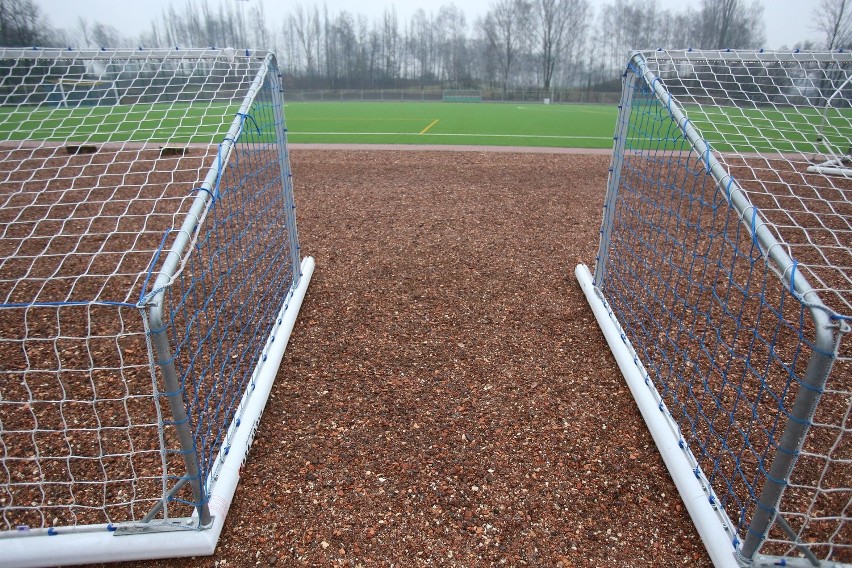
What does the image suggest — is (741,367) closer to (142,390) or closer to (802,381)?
(802,381)

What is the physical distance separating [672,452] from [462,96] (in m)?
47.1

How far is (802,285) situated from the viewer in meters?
2.07

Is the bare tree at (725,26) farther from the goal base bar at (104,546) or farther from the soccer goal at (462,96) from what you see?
the goal base bar at (104,546)

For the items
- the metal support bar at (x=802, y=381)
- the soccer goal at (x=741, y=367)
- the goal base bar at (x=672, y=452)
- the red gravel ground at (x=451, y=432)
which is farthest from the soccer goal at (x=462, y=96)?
the metal support bar at (x=802, y=381)

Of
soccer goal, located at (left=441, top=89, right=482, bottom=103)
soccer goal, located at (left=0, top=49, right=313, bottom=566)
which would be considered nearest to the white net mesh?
soccer goal, located at (left=0, top=49, right=313, bottom=566)

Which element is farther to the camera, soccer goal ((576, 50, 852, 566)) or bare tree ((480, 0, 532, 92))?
bare tree ((480, 0, 532, 92))

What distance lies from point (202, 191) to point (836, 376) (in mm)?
4322

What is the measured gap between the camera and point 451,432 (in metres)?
3.30

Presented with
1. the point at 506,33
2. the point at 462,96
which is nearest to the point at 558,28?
the point at 506,33

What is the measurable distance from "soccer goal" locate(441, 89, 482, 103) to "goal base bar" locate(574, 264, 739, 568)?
42.6 m

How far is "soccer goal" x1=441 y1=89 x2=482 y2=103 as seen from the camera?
44737mm

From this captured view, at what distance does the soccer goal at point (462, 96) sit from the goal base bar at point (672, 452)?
42.6 metres

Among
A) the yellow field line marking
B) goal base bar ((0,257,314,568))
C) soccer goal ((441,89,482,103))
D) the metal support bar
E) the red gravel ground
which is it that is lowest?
soccer goal ((441,89,482,103))

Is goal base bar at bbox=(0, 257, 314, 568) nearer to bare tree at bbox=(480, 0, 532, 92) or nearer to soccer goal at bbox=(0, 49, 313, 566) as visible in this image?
soccer goal at bbox=(0, 49, 313, 566)
